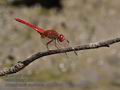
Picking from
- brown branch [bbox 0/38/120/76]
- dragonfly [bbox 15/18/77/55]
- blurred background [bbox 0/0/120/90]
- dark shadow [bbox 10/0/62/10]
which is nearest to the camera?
brown branch [bbox 0/38/120/76]

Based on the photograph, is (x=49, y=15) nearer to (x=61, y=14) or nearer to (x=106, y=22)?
(x=61, y=14)

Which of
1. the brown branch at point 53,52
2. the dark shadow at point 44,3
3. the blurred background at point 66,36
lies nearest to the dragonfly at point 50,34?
the brown branch at point 53,52

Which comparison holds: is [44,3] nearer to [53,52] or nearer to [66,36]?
[66,36]

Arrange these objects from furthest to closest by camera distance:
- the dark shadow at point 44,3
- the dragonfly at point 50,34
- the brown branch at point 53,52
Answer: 1. the dark shadow at point 44,3
2. the dragonfly at point 50,34
3. the brown branch at point 53,52

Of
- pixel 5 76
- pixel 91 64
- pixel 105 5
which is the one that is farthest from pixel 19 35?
pixel 5 76

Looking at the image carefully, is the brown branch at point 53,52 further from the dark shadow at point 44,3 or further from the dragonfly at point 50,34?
the dark shadow at point 44,3

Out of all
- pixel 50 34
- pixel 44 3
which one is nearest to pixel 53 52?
pixel 50 34

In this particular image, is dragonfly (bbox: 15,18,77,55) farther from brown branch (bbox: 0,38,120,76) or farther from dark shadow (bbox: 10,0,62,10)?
dark shadow (bbox: 10,0,62,10)

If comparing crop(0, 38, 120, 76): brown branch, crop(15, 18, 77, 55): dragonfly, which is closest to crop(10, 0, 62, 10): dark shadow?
crop(15, 18, 77, 55): dragonfly
